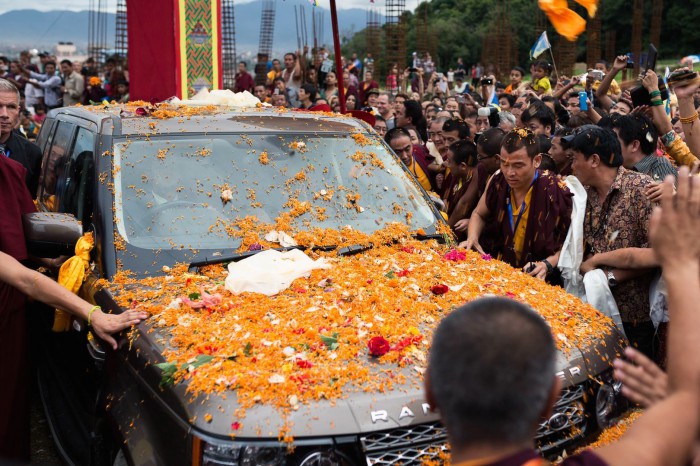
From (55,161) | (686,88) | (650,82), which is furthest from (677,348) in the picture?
(55,161)

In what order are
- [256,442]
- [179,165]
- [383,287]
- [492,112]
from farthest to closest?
[492,112]
[179,165]
[383,287]
[256,442]

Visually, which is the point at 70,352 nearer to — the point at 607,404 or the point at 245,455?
the point at 245,455

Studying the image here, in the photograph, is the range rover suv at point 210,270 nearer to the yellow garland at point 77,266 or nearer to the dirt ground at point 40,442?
the yellow garland at point 77,266

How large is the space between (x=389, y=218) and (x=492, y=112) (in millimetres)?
4742

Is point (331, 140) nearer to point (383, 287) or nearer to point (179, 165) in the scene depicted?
point (179, 165)

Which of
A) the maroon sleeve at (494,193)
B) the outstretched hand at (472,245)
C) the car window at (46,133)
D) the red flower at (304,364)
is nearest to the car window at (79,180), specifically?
the car window at (46,133)

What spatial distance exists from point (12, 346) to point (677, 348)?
3407 millimetres

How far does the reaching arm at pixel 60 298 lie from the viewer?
3.29 m

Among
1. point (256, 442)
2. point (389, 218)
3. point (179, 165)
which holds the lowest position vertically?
point (256, 442)

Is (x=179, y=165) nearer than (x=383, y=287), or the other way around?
(x=383, y=287)

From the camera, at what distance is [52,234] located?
378 centimetres

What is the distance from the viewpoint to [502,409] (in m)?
1.61

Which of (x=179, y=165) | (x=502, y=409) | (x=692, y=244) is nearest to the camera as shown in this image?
(x=502, y=409)

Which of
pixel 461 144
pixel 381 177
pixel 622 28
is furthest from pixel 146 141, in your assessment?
pixel 622 28
